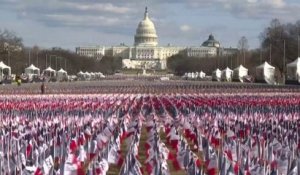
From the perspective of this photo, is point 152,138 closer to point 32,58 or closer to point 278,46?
point 278,46

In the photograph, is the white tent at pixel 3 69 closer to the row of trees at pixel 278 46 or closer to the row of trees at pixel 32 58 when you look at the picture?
the row of trees at pixel 32 58

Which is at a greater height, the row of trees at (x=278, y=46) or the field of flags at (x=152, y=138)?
Answer: the row of trees at (x=278, y=46)

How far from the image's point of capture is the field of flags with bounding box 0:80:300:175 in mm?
15555

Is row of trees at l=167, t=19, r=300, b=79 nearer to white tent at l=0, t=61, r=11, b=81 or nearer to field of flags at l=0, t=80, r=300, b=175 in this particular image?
white tent at l=0, t=61, r=11, b=81

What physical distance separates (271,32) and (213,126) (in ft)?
332

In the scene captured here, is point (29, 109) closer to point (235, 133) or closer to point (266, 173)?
point (235, 133)

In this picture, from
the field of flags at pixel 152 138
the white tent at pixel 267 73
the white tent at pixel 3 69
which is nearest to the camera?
the field of flags at pixel 152 138

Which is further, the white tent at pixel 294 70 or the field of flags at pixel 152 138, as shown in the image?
the white tent at pixel 294 70

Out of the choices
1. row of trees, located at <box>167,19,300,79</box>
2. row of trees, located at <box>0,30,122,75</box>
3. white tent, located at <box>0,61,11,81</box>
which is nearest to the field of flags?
white tent, located at <box>0,61,11,81</box>

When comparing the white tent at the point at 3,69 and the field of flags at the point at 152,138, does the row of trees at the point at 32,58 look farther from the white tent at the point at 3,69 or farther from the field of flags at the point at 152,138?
the field of flags at the point at 152,138

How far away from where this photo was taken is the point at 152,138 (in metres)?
20.2

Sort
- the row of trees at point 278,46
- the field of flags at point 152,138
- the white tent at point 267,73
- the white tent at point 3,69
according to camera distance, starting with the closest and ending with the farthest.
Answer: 1. the field of flags at point 152,138
2. the white tent at point 267,73
3. the white tent at point 3,69
4. the row of trees at point 278,46

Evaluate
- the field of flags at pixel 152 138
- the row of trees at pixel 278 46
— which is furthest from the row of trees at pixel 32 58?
the field of flags at pixel 152 138

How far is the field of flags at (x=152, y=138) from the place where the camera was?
15.6 metres
